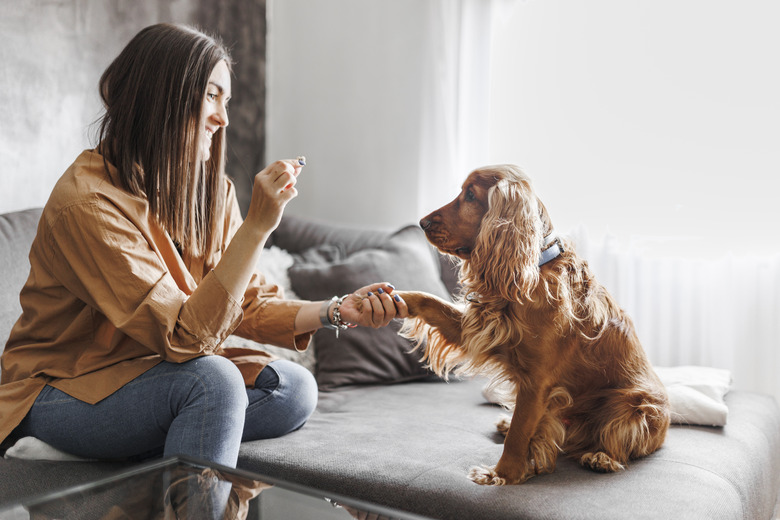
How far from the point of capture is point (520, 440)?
46.3 inches

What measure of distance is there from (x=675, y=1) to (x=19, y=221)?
220 cm

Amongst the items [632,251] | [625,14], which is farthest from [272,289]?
[625,14]

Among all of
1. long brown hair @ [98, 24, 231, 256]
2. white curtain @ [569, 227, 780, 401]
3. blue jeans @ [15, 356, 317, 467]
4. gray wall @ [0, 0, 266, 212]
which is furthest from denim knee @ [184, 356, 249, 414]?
white curtain @ [569, 227, 780, 401]

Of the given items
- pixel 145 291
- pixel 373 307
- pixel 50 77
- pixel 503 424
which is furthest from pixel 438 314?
pixel 50 77

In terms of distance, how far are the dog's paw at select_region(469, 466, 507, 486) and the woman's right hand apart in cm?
60

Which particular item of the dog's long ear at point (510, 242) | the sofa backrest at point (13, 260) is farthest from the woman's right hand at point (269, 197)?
the sofa backrest at point (13, 260)

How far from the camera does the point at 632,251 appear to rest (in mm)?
2367

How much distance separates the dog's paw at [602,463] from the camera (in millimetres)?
1226

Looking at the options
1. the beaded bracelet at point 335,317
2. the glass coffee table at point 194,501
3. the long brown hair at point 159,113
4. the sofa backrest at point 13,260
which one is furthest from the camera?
the sofa backrest at point 13,260

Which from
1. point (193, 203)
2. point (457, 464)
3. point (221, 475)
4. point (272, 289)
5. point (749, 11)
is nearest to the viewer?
point (221, 475)

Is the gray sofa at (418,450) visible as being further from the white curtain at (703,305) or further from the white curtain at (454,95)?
the white curtain at (454,95)

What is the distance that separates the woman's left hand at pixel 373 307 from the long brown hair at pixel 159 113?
40 centimetres

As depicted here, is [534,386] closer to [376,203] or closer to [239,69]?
[376,203]

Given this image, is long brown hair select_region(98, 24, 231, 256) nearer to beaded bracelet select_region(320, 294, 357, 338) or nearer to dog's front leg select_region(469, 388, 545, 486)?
beaded bracelet select_region(320, 294, 357, 338)
